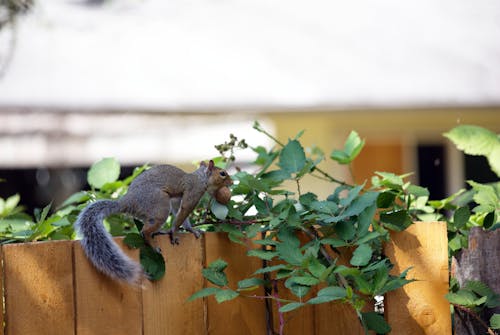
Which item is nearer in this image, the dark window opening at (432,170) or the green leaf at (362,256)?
the green leaf at (362,256)

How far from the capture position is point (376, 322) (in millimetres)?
1798

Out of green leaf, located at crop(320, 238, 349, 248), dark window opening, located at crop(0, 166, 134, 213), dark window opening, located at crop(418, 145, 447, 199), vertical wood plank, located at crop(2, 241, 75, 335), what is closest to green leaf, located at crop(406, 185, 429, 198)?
green leaf, located at crop(320, 238, 349, 248)

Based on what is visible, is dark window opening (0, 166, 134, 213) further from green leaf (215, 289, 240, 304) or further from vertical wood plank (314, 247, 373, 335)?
green leaf (215, 289, 240, 304)

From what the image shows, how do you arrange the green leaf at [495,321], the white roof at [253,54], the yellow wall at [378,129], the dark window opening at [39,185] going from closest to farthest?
the green leaf at [495,321]
the white roof at [253,54]
the yellow wall at [378,129]
the dark window opening at [39,185]

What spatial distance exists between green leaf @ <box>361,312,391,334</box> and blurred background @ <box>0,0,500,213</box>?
3.54 metres

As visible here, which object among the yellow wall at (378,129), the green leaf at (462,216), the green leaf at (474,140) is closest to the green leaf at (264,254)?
the green leaf at (462,216)

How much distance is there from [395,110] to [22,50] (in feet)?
8.56

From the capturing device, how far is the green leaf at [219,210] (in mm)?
1842

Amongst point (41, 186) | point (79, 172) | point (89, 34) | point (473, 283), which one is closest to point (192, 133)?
point (89, 34)

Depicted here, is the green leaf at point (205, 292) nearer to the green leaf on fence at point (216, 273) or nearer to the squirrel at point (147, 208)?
the green leaf on fence at point (216, 273)

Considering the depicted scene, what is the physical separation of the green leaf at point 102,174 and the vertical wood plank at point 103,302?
1.20 ft

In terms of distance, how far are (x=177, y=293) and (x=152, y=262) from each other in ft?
0.29

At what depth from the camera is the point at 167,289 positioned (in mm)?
1796

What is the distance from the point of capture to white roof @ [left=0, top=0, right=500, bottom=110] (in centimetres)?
562
